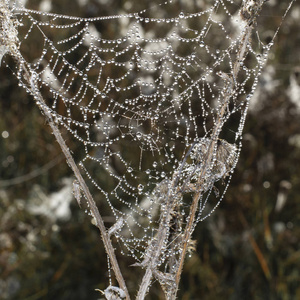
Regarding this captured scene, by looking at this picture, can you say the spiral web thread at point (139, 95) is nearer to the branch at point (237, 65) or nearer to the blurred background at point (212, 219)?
the blurred background at point (212, 219)

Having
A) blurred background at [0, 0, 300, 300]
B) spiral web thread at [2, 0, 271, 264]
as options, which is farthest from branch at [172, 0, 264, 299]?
blurred background at [0, 0, 300, 300]

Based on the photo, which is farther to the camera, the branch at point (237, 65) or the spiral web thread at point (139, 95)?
the spiral web thread at point (139, 95)

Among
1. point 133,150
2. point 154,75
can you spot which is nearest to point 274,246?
point 133,150

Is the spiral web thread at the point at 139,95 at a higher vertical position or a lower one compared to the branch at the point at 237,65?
higher

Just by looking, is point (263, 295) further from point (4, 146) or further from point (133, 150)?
point (4, 146)

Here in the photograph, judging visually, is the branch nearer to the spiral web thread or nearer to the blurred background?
the spiral web thread

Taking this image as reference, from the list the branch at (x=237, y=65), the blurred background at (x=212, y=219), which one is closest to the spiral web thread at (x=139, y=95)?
the blurred background at (x=212, y=219)

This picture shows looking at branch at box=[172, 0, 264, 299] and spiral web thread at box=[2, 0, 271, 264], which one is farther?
spiral web thread at box=[2, 0, 271, 264]

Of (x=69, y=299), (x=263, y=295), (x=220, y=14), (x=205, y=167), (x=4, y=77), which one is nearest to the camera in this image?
(x=205, y=167)
